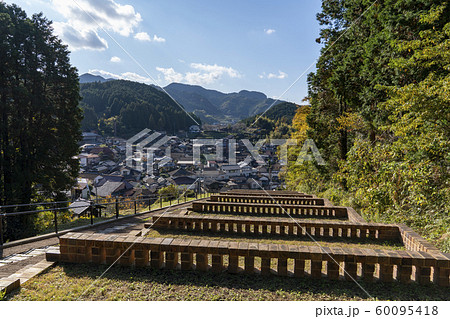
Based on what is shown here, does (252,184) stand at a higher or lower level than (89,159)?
lower

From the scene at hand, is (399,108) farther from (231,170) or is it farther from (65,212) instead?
(231,170)

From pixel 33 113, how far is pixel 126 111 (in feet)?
270

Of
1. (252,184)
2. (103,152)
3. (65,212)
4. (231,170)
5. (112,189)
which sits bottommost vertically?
(252,184)

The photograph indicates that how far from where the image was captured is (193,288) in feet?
7.98

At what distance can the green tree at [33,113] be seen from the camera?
1135 cm

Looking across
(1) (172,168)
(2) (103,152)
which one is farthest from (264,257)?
(2) (103,152)

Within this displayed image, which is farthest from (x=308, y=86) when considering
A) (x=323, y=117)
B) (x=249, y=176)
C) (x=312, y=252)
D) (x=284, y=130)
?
(x=284, y=130)

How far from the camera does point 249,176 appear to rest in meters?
59.2

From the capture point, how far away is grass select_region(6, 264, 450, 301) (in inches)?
91.6

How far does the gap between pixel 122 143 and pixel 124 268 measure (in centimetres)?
9161

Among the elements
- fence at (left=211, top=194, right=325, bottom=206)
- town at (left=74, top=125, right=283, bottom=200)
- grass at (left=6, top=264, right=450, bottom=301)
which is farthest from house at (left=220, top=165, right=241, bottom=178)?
grass at (left=6, top=264, right=450, bottom=301)

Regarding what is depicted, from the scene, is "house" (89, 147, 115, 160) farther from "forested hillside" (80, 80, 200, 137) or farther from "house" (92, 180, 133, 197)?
"house" (92, 180, 133, 197)

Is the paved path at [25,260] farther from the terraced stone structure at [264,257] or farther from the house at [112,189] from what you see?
the house at [112,189]

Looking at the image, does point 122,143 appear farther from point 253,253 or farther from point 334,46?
point 253,253
